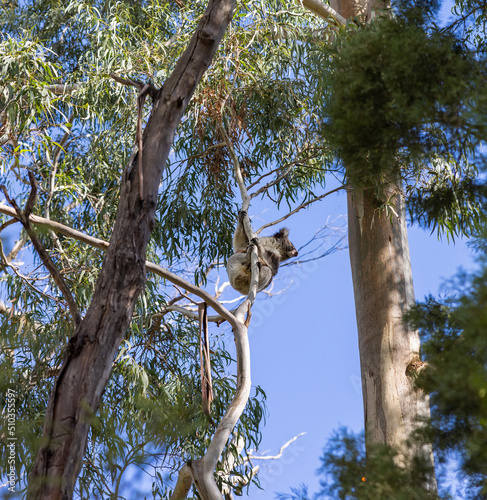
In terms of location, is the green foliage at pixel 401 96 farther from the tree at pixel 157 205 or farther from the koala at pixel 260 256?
the koala at pixel 260 256

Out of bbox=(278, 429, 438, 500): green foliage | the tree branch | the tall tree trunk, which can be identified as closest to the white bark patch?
the tall tree trunk

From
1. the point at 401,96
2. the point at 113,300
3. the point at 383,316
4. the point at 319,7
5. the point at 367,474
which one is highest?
the point at 319,7

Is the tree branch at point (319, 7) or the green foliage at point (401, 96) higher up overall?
the tree branch at point (319, 7)

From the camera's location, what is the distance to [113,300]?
1.96m

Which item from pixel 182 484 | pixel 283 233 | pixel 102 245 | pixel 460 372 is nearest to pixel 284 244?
pixel 283 233

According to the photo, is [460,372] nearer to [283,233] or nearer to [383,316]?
[383,316]

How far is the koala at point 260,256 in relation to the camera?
178 inches

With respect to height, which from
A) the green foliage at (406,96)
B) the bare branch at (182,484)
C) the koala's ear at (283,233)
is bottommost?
the bare branch at (182,484)

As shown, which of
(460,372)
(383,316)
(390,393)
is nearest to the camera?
(460,372)

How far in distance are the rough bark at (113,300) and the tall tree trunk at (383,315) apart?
1272 millimetres

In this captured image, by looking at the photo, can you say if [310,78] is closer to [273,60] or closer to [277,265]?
[273,60]

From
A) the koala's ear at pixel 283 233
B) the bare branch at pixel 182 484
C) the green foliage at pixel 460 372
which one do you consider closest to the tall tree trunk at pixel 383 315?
the bare branch at pixel 182 484

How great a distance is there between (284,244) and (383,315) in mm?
1704

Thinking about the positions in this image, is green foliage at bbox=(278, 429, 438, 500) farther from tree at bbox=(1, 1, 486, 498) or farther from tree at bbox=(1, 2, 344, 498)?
tree at bbox=(1, 1, 486, 498)
